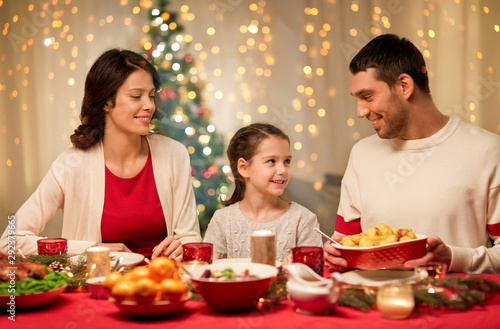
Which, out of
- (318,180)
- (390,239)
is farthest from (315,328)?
(318,180)

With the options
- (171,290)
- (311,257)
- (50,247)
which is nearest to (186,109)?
(50,247)

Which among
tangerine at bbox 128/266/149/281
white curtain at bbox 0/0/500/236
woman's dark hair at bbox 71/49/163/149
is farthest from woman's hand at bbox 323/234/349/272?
white curtain at bbox 0/0/500/236

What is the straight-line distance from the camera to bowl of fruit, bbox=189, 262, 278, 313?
4.34 feet

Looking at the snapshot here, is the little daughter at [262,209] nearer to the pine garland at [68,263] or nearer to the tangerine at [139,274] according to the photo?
the pine garland at [68,263]

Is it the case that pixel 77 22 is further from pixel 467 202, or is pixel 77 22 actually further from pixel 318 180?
pixel 467 202

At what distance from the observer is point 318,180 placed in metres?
4.56

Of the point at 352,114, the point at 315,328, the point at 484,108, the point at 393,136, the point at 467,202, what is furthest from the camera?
the point at 352,114

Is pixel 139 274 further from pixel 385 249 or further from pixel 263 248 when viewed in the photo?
pixel 385 249

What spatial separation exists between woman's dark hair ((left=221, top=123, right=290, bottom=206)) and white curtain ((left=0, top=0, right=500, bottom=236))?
64.3 inches

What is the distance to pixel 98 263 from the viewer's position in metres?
1.68

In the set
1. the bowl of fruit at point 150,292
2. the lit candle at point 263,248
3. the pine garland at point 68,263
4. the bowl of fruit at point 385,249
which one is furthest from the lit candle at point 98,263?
the bowl of fruit at point 385,249

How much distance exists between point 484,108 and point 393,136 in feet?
6.79

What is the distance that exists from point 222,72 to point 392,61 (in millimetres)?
2460

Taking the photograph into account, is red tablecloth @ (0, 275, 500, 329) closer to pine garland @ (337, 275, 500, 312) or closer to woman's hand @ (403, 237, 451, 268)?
pine garland @ (337, 275, 500, 312)
